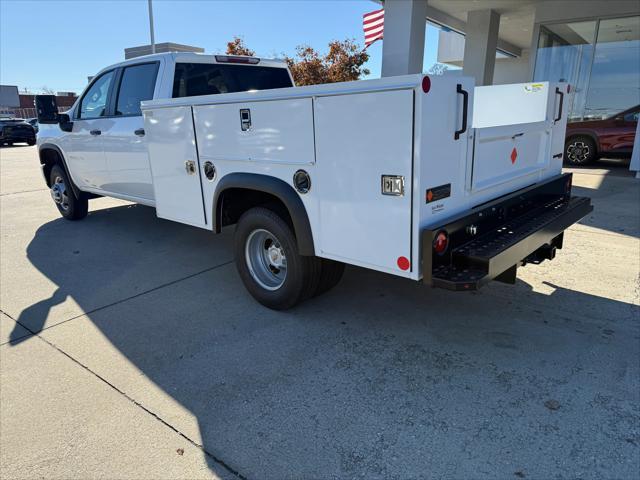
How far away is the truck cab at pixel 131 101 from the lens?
514 cm

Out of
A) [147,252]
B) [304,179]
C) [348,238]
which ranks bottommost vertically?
[147,252]

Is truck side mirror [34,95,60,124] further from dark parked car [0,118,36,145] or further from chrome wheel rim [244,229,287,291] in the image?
dark parked car [0,118,36,145]

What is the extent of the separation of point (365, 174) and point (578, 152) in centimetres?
1161

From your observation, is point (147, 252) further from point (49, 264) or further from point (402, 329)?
point (402, 329)

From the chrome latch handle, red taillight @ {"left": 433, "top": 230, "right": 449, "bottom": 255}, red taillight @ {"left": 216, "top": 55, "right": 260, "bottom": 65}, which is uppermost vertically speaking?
red taillight @ {"left": 216, "top": 55, "right": 260, "bottom": 65}

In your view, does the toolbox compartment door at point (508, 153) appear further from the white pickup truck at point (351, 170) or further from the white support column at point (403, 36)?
the white support column at point (403, 36)

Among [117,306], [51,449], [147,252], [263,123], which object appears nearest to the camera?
[51,449]

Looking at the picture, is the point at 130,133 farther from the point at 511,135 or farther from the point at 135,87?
the point at 511,135

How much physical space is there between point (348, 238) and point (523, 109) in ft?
8.17

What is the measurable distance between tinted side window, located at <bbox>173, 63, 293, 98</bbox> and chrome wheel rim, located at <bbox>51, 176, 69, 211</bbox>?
327cm

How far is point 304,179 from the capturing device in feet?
10.7

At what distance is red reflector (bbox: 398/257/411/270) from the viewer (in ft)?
9.20

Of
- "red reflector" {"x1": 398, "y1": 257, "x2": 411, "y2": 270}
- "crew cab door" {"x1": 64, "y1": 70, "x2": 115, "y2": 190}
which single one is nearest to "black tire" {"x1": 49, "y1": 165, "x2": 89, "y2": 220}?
"crew cab door" {"x1": 64, "y1": 70, "x2": 115, "y2": 190}

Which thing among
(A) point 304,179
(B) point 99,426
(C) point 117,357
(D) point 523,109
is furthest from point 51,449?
(D) point 523,109
